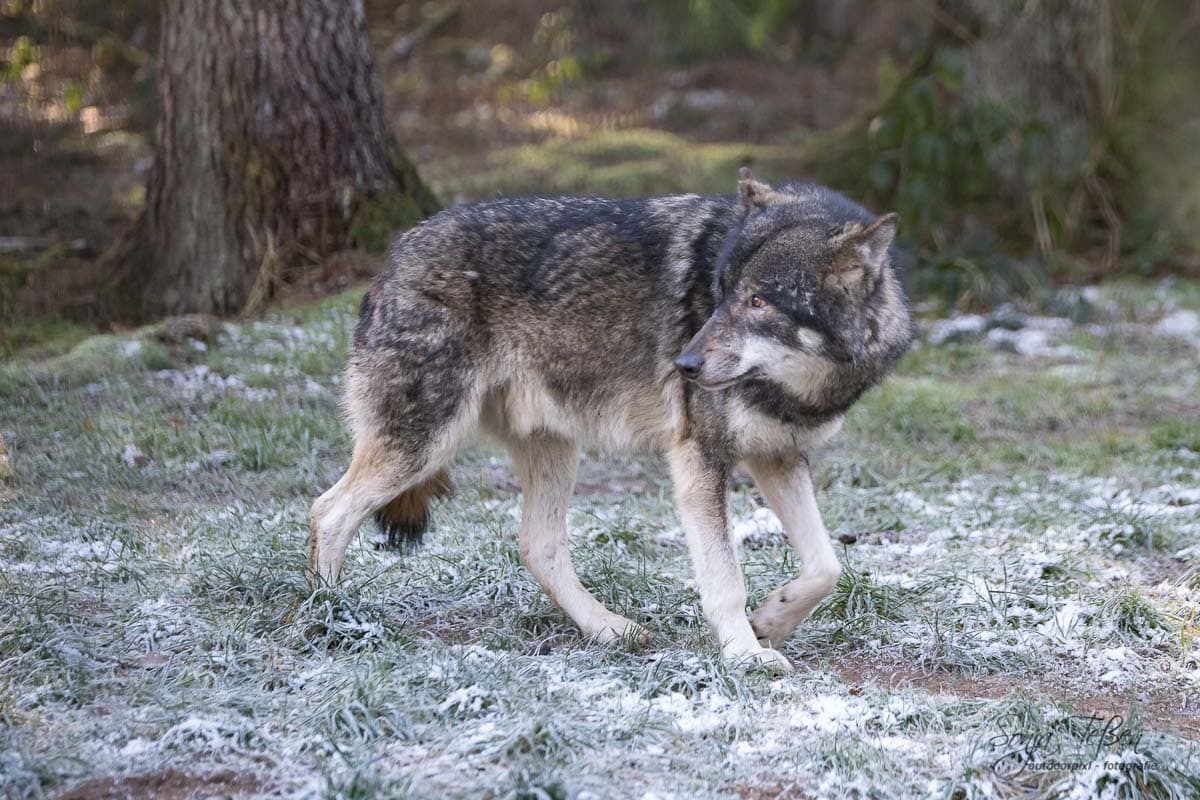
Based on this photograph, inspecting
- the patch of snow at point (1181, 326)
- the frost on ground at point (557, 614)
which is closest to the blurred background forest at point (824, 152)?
the patch of snow at point (1181, 326)

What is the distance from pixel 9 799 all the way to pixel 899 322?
10.6 feet

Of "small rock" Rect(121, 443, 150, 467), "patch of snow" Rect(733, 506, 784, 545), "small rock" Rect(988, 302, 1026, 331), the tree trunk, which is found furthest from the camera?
"small rock" Rect(988, 302, 1026, 331)

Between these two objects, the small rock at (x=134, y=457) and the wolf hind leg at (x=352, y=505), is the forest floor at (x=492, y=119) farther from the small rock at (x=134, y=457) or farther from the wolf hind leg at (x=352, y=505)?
the wolf hind leg at (x=352, y=505)

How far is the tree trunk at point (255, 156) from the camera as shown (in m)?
→ 8.37

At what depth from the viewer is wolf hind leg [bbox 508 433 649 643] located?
4777 mm

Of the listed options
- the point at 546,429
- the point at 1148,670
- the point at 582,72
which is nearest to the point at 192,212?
the point at 546,429

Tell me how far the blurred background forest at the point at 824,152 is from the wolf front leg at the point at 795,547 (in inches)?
184

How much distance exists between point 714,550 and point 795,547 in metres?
0.36

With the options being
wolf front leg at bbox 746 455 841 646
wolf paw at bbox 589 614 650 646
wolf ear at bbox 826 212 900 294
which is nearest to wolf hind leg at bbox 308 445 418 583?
wolf paw at bbox 589 614 650 646

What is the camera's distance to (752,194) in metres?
4.65

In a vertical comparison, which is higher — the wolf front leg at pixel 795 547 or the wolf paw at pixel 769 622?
the wolf front leg at pixel 795 547

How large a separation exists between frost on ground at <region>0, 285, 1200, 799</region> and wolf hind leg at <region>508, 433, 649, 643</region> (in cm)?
13
